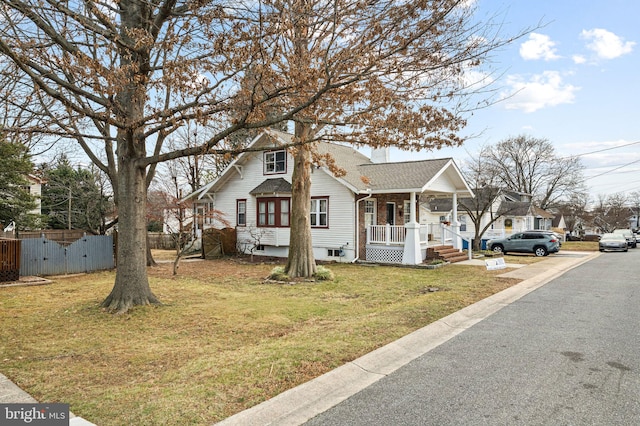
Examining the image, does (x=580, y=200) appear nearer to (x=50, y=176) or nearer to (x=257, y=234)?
(x=257, y=234)

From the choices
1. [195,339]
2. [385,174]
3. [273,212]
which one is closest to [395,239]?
[385,174]

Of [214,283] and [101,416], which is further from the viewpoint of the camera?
[214,283]

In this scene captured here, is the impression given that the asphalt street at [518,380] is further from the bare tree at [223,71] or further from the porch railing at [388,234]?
the porch railing at [388,234]

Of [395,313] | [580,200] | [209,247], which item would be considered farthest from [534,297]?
[580,200]

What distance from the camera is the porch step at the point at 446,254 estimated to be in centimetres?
1916

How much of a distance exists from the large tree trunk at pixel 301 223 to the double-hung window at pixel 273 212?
252 inches

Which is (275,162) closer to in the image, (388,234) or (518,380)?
(388,234)

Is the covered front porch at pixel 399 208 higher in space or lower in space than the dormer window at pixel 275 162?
lower

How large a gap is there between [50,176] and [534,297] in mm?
28192

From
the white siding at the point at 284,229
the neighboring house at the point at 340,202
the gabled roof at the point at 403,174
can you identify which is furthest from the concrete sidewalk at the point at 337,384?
the white siding at the point at 284,229

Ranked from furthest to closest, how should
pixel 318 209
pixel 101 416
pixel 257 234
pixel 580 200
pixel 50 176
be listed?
pixel 580 200 < pixel 50 176 < pixel 257 234 < pixel 318 209 < pixel 101 416

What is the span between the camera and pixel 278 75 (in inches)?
324

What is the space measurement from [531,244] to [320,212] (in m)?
14.5

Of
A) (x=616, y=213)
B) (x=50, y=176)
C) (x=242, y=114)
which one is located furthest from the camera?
(x=616, y=213)
